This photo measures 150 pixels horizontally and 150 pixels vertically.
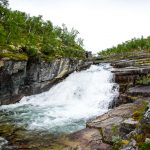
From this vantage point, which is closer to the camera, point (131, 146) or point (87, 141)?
point (131, 146)

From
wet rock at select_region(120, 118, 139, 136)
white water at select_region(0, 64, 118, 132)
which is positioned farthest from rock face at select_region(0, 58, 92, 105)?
wet rock at select_region(120, 118, 139, 136)

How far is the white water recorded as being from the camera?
79.3 feet

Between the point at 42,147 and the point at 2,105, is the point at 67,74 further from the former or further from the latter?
the point at 42,147

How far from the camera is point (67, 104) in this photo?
3372 centimetres

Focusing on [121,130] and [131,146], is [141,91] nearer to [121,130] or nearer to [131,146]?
[121,130]

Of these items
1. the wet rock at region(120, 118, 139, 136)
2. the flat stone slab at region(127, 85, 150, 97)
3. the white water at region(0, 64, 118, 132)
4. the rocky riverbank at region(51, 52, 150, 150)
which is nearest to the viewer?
the rocky riverbank at region(51, 52, 150, 150)

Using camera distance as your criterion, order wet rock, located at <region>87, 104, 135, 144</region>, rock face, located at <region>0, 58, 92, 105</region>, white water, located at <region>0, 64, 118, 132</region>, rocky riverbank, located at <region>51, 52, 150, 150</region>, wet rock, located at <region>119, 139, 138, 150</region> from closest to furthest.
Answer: wet rock, located at <region>119, 139, 138, 150</region>, rocky riverbank, located at <region>51, 52, 150, 150</region>, wet rock, located at <region>87, 104, 135, 144</region>, white water, located at <region>0, 64, 118, 132</region>, rock face, located at <region>0, 58, 92, 105</region>

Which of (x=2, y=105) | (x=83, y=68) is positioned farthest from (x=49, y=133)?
(x=83, y=68)

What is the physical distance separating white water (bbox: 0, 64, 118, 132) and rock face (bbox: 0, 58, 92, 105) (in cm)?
101

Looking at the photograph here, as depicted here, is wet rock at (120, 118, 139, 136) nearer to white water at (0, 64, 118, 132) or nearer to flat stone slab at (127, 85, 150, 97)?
white water at (0, 64, 118, 132)

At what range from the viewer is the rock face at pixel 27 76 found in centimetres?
3331

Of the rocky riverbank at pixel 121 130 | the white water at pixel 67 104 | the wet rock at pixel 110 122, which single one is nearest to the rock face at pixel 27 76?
the white water at pixel 67 104

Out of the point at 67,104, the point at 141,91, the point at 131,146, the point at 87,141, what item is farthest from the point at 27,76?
the point at 131,146

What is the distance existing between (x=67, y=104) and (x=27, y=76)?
24.9 ft
